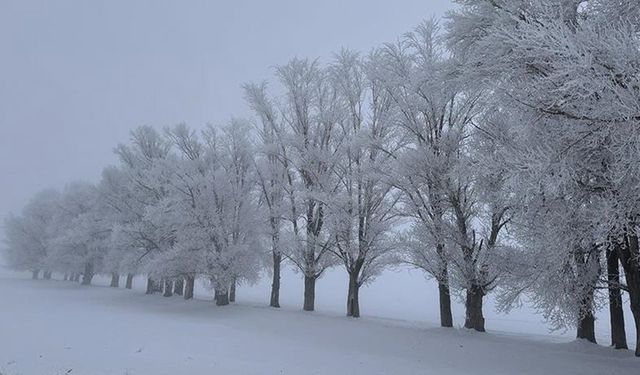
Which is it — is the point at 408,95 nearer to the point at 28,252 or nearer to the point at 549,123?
the point at 549,123

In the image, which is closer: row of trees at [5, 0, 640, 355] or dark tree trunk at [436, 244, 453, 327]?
row of trees at [5, 0, 640, 355]

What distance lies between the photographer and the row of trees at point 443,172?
337 inches

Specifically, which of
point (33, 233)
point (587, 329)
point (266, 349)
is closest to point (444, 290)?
point (587, 329)

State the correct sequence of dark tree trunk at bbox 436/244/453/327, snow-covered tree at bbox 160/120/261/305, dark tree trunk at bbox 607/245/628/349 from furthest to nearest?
snow-covered tree at bbox 160/120/261/305 → dark tree trunk at bbox 436/244/453/327 → dark tree trunk at bbox 607/245/628/349

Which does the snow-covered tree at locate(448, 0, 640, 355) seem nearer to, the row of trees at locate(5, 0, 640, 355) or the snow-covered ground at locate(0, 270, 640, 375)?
the row of trees at locate(5, 0, 640, 355)

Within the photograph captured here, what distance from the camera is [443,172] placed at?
17703 millimetres

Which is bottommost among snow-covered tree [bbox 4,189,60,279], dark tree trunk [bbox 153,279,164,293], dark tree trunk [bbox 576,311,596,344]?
dark tree trunk [bbox 153,279,164,293]

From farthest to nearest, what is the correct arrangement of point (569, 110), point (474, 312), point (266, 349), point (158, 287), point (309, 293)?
point (158, 287), point (309, 293), point (474, 312), point (266, 349), point (569, 110)

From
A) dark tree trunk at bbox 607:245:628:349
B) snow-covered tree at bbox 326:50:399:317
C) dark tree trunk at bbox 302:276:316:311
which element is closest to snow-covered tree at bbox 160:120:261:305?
dark tree trunk at bbox 302:276:316:311

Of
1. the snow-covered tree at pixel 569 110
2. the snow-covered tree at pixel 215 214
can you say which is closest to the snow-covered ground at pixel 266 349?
the snow-covered tree at pixel 569 110

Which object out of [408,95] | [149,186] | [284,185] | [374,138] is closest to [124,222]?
[149,186]

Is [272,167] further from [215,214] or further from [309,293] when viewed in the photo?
[309,293]

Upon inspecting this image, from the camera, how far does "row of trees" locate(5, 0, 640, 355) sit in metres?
8.57

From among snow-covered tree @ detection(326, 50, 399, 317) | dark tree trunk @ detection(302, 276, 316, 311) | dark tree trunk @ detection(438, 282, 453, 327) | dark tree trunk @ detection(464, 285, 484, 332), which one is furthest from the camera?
dark tree trunk @ detection(302, 276, 316, 311)
